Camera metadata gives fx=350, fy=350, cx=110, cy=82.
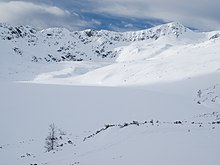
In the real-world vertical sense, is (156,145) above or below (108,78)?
below

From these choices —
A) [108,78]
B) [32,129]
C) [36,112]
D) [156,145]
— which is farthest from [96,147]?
[108,78]

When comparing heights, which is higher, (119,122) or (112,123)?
(119,122)

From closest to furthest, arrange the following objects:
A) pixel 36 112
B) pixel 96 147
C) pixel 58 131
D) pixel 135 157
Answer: pixel 135 157 → pixel 96 147 → pixel 58 131 → pixel 36 112

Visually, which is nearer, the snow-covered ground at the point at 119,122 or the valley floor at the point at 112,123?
the valley floor at the point at 112,123

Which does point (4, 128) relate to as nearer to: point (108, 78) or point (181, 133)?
point (181, 133)

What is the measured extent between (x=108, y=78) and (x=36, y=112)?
62775mm

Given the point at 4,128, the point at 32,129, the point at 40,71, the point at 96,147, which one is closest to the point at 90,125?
the point at 32,129

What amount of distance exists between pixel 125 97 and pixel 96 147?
36731 millimetres

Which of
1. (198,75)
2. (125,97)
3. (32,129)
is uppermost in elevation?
(198,75)

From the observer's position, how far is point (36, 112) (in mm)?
54344

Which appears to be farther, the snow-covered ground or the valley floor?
the snow-covered ground

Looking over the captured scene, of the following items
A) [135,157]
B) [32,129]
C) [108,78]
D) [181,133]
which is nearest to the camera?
[135,157]

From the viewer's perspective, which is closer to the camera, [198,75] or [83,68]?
[198,75]

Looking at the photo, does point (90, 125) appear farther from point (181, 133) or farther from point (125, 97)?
point (181, 133)
